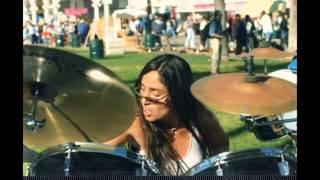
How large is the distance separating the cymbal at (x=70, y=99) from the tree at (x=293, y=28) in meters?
0.75

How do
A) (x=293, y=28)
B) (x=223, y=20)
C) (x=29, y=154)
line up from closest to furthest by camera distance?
1. (x=293, y=28)
2. (x=223, y=20)
3. (x=29, y=154)

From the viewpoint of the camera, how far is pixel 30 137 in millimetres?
3299

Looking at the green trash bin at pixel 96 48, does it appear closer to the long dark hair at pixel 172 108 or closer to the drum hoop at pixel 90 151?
the long dark hair at pixel 172 108

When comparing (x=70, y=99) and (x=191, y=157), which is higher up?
(x=70, y=99)

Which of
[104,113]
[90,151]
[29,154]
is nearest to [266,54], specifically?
[104,113]

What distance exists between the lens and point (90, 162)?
10.8 feet

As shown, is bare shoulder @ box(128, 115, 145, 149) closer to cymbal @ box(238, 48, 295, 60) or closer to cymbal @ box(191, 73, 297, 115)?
cymbal @ box(191, 73, 297, 115)

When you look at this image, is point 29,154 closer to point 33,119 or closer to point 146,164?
point 33,119

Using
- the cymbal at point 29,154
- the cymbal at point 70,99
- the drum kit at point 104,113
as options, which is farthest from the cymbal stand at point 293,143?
the cymbal at point 29,154

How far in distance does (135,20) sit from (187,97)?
43 cm

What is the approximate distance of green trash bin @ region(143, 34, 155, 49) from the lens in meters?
3.27

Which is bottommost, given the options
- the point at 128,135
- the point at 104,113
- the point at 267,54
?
the point at 128,135

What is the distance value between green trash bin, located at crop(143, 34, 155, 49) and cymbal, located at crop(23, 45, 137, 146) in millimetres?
207

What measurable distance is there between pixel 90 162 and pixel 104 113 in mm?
238
